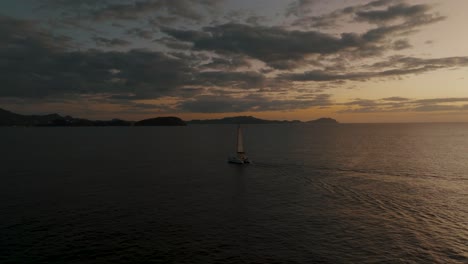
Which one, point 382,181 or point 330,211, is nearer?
point 330,211

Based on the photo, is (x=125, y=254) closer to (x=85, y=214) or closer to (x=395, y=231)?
(x=85, y=214)

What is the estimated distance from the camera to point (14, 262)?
38.9 metres

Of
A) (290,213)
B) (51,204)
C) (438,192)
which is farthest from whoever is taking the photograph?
(438,192)

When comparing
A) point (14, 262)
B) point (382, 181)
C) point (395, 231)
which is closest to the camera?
point (14, 262)

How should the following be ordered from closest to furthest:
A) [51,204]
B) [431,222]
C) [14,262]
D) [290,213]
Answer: [14,262] < [431,222] < [290,213] < [51,204]

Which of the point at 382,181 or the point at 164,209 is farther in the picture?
the point at 382,181

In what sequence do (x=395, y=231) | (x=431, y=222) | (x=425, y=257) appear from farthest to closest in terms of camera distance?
(x=431, y=222)
(x=395, y=231)
(x=425, y=257)

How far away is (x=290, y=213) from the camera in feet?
196

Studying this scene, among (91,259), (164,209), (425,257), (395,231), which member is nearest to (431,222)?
(395,231)

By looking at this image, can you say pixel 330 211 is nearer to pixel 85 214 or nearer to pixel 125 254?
pixel 125 254

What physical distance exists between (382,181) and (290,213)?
41.3 metres

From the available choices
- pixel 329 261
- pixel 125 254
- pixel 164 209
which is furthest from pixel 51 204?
pixel 329 261

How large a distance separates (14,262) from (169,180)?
5361cm

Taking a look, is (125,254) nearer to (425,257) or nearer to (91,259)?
(91,259)
